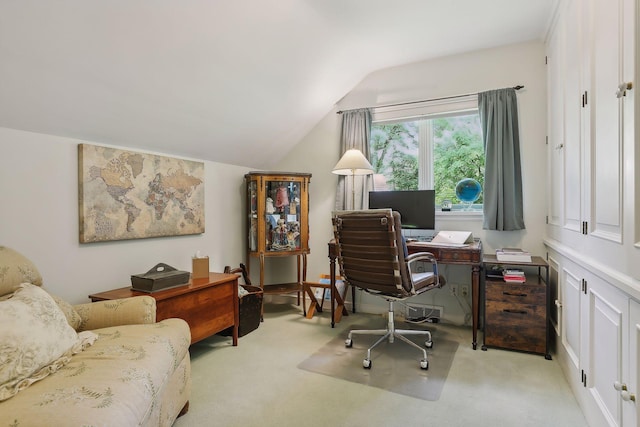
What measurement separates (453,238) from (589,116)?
1.54 m

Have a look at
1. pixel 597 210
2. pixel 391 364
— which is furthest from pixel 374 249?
pixel 597 210

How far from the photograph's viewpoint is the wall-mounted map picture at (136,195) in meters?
2.29

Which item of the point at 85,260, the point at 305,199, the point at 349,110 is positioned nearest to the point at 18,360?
the point at 85,260

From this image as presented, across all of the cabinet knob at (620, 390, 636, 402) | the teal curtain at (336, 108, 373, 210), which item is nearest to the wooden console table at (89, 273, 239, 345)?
the teal curtain at (336, 108, 373, 210)

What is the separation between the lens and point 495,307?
2678 mm

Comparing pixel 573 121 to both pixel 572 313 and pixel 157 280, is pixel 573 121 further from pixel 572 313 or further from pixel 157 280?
pixel 157 280

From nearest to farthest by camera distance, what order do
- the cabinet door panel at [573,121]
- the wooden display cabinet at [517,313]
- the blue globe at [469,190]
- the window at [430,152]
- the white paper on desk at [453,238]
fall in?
1. the cabinet door panel at [573,121]
2. the wooden display cabinet at [517,313]
3. the white paper on desk at [453,238]
4. the blue globe at [469,190]
5. the window at [430,152]

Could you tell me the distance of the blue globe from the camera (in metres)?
3.23

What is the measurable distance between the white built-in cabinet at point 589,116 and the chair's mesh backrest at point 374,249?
1.03 m

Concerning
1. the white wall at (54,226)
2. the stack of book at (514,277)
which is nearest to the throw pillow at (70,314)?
the white wall at (54,226)

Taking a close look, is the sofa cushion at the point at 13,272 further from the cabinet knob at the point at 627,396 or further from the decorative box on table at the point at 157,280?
the cabinet knob at the point at 627,396

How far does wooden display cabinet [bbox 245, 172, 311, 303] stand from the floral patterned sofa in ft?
5.65

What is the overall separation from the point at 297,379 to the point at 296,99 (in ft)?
8.00

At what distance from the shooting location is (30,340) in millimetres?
1331
